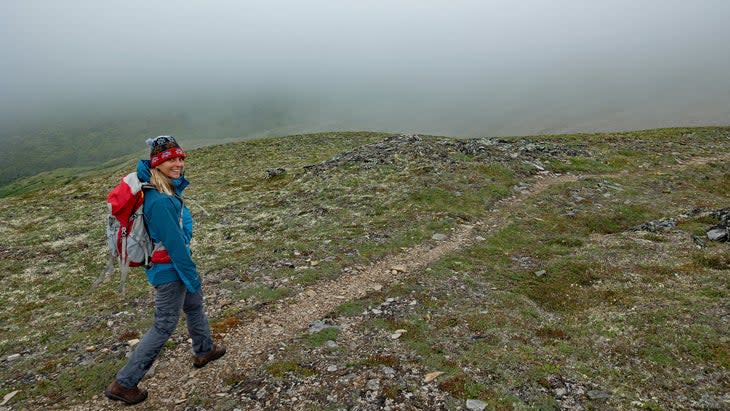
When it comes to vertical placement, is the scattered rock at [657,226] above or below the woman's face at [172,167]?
below

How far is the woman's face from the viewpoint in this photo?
9938mm

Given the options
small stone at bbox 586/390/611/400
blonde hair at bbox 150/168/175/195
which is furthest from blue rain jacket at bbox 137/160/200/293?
small stone at bbox 586/390/611/400

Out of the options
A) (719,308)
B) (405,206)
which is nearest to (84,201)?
(405,206)

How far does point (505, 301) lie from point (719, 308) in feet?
21.9

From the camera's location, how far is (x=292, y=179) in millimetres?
41688

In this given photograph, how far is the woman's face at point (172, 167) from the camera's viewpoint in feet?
32.6

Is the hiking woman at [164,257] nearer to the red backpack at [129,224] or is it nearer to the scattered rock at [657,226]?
the red backpack at [129,224]

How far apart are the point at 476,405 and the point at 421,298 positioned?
629cm

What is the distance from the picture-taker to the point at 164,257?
33.6 ft

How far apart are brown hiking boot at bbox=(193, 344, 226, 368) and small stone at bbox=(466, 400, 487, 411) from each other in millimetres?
7141

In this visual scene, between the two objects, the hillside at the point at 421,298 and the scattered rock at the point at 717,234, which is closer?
the hillside at the point at 421,298

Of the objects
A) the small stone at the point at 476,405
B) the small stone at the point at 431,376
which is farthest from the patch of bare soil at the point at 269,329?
the small stone at the point at 476,405

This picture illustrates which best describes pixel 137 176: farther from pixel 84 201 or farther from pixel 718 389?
pixel 84 201

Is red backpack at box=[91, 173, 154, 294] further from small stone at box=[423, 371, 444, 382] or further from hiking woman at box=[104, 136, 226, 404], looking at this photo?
small stone at box=[423, 371, 444, 382]
